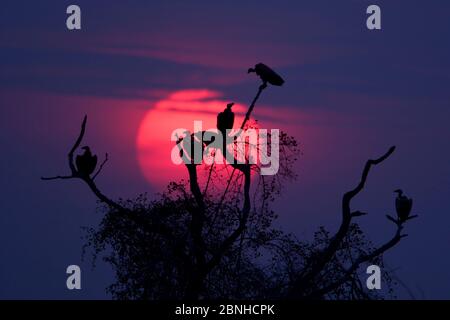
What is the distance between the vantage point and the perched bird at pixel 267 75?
531 inches

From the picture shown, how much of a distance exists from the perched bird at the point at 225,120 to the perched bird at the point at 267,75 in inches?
28.3

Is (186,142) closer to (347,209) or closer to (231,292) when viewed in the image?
(347,209)

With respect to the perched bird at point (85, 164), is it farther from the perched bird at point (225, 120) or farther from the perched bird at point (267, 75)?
the perched bird at point (267, 75)

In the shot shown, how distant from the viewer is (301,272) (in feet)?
49.5

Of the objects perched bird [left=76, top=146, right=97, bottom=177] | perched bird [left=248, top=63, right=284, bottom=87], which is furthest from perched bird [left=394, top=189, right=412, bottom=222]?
perched bird [left=76, top=146, right=97, bottom=177]

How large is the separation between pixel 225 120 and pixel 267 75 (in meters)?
1.02

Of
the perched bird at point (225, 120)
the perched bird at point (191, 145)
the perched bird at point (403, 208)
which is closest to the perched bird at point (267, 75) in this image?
the perched bird at point (225, 120)

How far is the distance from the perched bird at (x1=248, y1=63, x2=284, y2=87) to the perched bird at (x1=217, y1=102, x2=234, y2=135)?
0.72 m

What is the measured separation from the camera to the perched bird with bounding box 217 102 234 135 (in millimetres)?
13609

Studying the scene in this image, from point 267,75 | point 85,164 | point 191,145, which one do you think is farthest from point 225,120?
point 85,164

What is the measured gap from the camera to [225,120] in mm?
13625
